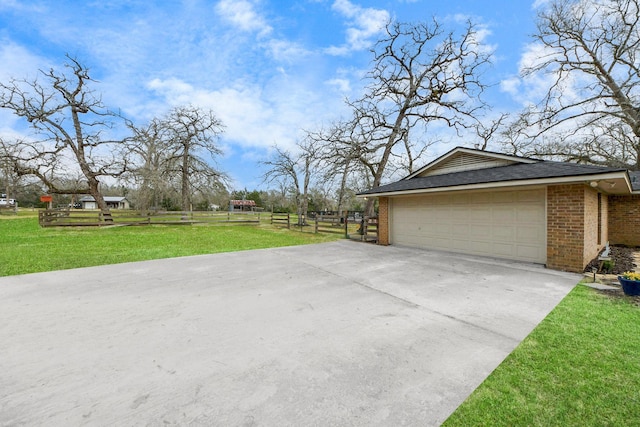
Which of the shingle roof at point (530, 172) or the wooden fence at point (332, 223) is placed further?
the wooden fence at point (332, 223)

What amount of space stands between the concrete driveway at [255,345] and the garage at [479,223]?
5.88 feet

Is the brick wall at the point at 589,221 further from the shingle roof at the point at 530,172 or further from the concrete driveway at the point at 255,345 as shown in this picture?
the concrete driveway at the point at 255,345

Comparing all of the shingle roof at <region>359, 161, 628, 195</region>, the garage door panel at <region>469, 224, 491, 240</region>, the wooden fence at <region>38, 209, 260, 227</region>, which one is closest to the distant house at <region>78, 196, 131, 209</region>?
the wooden fence at <region>38, 209, 260, 227</region>

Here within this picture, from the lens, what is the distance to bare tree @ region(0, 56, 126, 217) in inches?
608

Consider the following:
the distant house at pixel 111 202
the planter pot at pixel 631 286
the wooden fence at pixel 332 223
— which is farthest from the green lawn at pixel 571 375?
the distant house at pixel 111 202

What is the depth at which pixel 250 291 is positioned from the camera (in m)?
4.50

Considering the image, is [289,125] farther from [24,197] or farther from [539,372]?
[24,197]

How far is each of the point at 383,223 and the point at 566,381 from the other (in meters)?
8.68

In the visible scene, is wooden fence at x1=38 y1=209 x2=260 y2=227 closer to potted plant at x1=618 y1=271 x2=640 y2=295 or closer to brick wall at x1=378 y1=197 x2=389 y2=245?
brick wall at x1=378 y1=197 x2=389 y2=245

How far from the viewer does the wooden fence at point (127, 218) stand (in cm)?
1582

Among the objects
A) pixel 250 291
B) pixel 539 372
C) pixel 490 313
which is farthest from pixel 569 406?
pixel 250 291

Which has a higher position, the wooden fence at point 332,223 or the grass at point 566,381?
the wooden fence at point 332,223

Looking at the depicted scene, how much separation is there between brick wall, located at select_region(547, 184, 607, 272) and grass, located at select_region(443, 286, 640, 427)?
3.20 meters

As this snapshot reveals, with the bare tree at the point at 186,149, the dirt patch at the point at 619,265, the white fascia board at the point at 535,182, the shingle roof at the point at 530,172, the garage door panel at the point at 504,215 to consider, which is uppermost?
the bare tree at the point at 186,149
